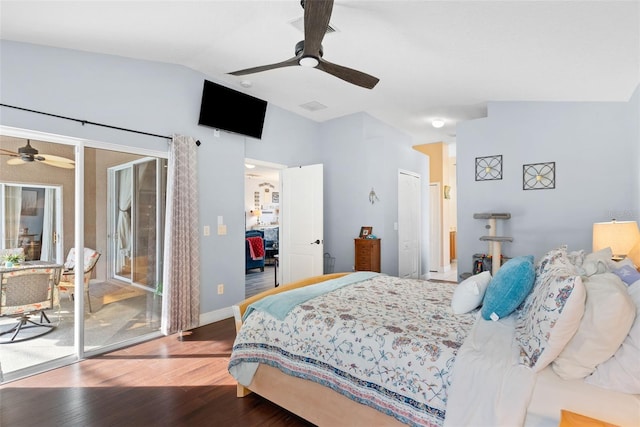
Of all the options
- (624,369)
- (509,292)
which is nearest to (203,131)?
(509,292)

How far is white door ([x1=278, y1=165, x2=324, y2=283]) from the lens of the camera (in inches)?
198

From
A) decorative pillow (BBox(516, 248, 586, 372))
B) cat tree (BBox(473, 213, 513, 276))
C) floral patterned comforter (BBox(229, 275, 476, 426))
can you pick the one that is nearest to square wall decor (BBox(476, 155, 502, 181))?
cat tree (BBox(473, 213, 513, 276))

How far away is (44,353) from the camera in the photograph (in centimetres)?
297

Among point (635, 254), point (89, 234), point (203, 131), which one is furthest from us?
point (203, 131)

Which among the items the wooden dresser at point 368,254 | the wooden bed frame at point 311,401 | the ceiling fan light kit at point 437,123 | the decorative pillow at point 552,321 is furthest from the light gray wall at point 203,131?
the decorative pillow at point 552,321

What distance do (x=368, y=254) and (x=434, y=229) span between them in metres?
3.28

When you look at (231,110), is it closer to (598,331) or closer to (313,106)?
(313,106)

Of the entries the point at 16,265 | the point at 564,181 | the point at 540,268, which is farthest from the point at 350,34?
the point at 16,265

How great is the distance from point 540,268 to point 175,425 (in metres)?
2.60

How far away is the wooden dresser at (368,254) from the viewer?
501cm

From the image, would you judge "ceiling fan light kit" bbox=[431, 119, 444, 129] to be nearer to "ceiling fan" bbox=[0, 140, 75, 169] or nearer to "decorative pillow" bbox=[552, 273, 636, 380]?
"decorative pillow" bbox=[552, 273, 636, 380]

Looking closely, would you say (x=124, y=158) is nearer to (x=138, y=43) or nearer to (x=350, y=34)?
(x=138, y=43)

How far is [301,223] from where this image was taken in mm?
5180

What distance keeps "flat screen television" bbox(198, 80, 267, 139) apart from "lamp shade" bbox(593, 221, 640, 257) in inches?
158
